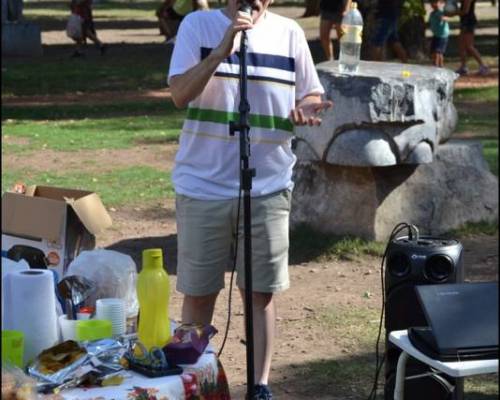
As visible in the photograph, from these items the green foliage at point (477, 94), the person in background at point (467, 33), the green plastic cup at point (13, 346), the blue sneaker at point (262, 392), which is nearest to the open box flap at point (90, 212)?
the blue sneaker at point (262, 392)

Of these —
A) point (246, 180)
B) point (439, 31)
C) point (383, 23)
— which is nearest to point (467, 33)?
point (439, 31)

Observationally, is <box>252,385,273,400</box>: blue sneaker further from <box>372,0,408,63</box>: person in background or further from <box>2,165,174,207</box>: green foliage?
<box>372,0,408,63</box>: person in background

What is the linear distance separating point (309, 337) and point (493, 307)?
4.00 m

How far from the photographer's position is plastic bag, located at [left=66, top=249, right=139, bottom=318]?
473 cm

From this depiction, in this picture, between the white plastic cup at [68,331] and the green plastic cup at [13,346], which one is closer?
the green plastic cup at [13,346]

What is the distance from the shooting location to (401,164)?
8.16 meters

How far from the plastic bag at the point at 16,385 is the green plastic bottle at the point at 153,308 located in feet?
1.89

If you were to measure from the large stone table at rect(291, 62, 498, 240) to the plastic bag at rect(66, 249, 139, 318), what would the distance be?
10.3 feet

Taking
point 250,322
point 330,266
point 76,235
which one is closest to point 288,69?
point 250,322

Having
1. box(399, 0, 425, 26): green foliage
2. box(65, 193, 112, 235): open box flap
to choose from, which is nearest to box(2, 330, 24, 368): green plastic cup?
box(65, 193, 112, 235): open box flap

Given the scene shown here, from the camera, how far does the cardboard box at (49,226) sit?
5.65 metres

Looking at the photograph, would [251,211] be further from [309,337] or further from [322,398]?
[309,337]

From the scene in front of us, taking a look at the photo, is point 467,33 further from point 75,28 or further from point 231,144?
point 231,144

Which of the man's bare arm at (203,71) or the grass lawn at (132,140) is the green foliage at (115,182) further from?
the man's bare arm at (203,71)
